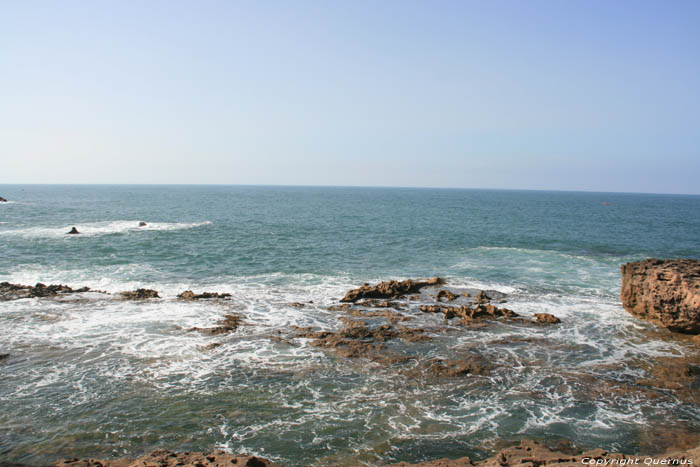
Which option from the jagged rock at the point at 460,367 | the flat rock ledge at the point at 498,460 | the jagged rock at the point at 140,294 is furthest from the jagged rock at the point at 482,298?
the jagged rock at the point at 140,294

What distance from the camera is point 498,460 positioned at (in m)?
9.27

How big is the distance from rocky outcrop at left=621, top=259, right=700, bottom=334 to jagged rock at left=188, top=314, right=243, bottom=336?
18825 mm

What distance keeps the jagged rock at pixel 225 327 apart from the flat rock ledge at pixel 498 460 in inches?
331

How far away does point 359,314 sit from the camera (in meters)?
21.0

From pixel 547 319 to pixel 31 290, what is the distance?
2757 cm

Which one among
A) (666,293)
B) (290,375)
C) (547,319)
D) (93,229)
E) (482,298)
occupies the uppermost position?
(666,293)

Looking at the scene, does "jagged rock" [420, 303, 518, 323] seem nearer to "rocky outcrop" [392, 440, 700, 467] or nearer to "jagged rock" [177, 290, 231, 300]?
"rocky outcrop" [392, 440, 700, 467]

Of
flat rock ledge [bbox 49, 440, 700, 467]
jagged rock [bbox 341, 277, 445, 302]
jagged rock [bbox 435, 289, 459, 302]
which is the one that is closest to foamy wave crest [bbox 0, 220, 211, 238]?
jagged rock [bbox 341, 277, 445, 302]

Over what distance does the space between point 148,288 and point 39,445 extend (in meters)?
16.1

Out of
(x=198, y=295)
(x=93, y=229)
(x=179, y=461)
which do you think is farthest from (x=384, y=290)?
(x=93, y=229)

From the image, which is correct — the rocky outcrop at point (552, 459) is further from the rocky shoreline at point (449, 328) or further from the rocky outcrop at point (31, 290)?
the rocky outcrop at point (31, 290)

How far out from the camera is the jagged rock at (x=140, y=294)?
2291 cm

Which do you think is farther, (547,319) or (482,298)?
(482,298)

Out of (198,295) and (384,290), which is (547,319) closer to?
(384,290)
